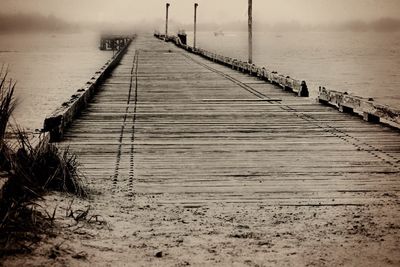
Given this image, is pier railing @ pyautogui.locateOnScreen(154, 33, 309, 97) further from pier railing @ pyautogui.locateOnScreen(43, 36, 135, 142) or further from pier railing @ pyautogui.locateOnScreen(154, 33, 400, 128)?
pier railing @ pyautogui.locateOnScreen(43, 36, 135, 142)

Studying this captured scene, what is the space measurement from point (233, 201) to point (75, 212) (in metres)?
1.75

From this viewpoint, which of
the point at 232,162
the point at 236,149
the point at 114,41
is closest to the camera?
the point at 232,162

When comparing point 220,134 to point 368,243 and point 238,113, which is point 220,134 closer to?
point 238,113

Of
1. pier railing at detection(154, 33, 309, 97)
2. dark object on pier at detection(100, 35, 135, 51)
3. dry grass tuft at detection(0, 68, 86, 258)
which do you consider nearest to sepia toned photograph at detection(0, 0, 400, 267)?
dry grass tuft at detection(0, 68, 86, 258)

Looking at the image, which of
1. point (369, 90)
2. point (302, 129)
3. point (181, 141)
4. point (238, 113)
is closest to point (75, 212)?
point (181, 141)

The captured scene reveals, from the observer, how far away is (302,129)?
36.0ft

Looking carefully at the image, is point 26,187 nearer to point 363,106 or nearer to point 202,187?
point 202,187

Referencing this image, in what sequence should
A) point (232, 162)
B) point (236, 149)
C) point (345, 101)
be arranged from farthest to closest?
point (345, 101) < point (236, 149) < point (232, 162)

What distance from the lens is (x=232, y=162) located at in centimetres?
826

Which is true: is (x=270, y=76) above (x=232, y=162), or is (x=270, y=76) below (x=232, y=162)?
above

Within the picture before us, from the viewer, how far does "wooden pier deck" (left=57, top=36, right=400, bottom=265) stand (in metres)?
6.06

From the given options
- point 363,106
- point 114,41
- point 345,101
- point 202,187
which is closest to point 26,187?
point 202,187

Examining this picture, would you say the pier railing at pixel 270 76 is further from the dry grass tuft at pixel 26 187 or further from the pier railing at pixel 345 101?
the dry grass tuft at pixel 26 187

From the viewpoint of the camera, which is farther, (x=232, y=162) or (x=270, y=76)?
(x=270, y=76)
